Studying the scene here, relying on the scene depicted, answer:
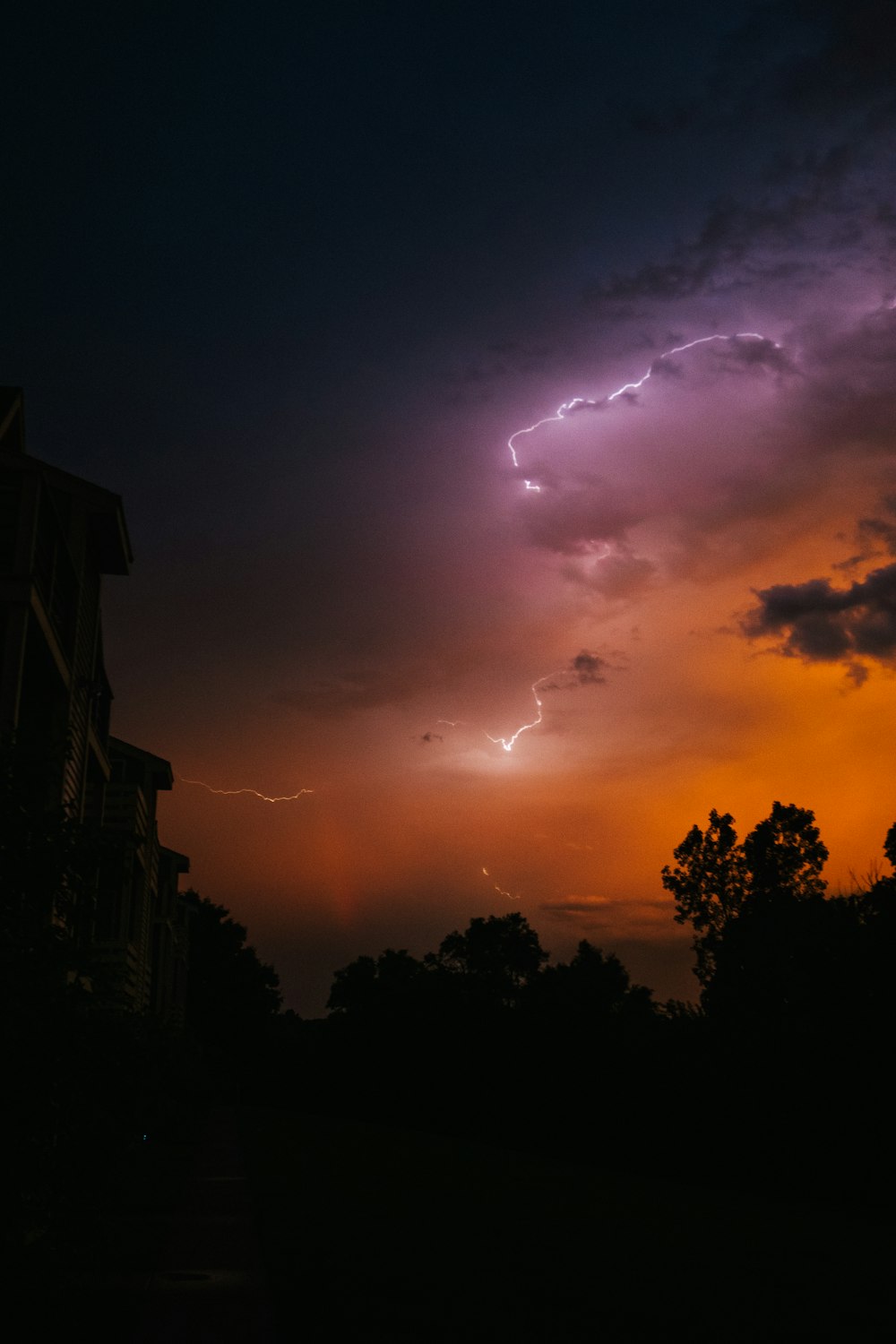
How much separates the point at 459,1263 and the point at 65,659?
898 centimetres

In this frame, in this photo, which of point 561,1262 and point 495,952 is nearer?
point 561,1262

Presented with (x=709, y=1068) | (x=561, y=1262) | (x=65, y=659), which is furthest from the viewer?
(x=709, y=1068)

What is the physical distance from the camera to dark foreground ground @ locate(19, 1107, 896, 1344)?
738 cm

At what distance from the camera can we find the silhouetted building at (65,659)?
8445 millimetres

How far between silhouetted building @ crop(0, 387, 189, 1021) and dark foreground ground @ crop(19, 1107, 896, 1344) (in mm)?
2132

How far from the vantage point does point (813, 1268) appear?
10.2 meters

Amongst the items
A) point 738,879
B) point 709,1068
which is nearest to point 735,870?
point 738,879

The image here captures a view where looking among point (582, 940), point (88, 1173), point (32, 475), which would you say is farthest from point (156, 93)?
point (582, 940)

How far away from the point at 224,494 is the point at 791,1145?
1483 cm

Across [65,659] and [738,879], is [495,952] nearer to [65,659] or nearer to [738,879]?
[738,879]

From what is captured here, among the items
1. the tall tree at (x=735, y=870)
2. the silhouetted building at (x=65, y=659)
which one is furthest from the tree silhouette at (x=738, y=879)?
the silhouetted building at (x=65, y=659)

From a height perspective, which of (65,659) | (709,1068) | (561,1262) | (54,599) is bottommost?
(561,1262)

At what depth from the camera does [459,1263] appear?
33.3 feet

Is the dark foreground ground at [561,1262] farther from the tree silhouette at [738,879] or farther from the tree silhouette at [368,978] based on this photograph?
the tree silhouette at [368,978]
